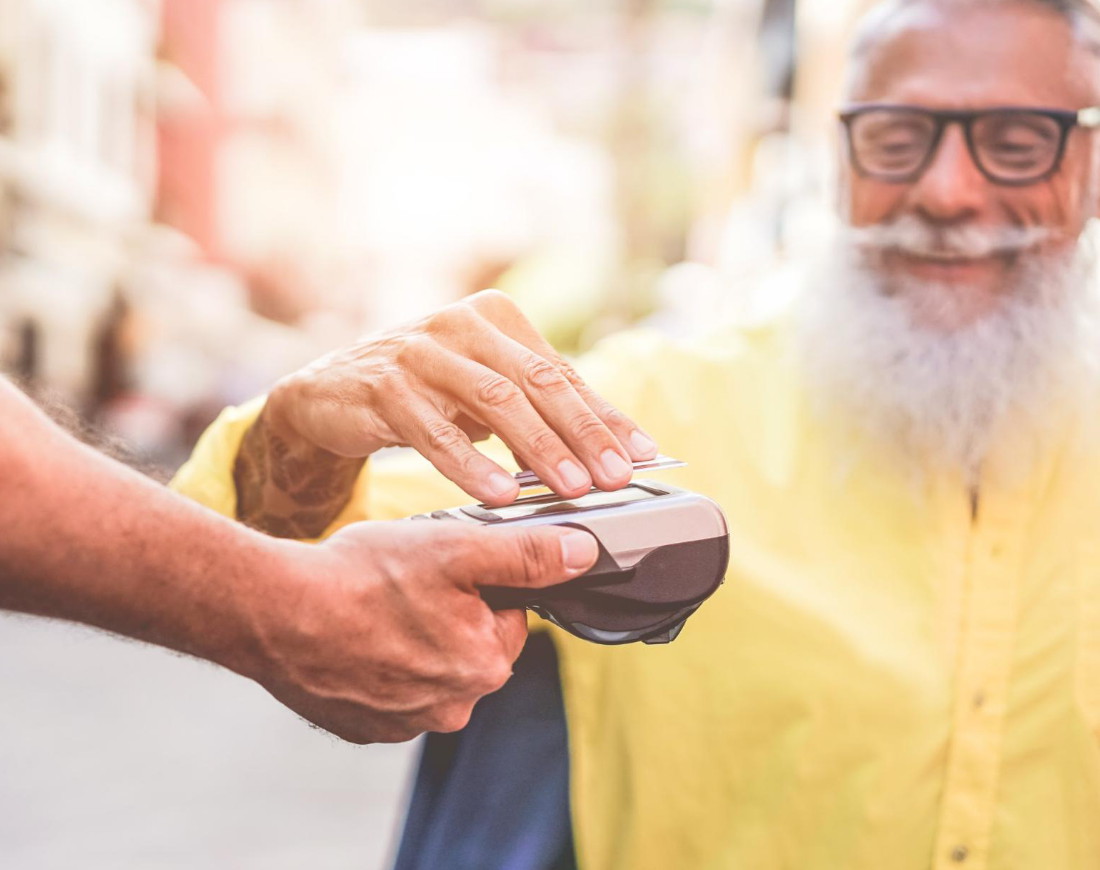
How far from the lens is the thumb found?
1.07m

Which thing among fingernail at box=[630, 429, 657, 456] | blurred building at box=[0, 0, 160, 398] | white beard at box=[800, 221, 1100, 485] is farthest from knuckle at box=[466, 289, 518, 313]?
blurred building at box=[0, 0, 160, 398]

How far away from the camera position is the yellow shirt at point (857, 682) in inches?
63.1

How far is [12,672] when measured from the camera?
6566 mm

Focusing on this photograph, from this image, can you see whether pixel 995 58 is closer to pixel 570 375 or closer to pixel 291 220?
pixel 570 375

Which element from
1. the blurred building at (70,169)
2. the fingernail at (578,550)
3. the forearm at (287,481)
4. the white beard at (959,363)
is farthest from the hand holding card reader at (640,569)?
the blurred building at (70,169)

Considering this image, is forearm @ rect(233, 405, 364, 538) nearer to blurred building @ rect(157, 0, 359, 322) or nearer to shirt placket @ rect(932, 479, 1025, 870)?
shirt placket @ rect(932, 479, 1025, 870)

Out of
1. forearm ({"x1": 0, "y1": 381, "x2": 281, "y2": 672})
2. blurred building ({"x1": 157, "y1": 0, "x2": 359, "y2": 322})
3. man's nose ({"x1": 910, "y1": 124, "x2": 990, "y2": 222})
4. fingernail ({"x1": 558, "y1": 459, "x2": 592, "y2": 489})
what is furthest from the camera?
blurred building ({"x1": 157, "y1": 0, "x2": 359, "y2": 322})

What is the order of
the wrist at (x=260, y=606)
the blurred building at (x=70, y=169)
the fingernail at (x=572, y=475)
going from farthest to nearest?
1. the blurred building at (x=70, y=169)
2. the fingernail at (x=572, y=475)
3. the wrist at (x=260, y=606)

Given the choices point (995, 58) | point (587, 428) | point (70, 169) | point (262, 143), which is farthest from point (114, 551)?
point (262, 143)

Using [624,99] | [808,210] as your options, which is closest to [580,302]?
[624,99]

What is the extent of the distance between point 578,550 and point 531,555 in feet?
0.14

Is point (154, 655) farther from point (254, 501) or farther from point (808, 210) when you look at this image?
point (254, 501)

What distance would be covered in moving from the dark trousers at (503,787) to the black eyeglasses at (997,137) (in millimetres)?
978

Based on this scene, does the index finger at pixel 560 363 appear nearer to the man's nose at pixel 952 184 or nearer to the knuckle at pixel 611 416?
the knuckle at pixel 611 416
